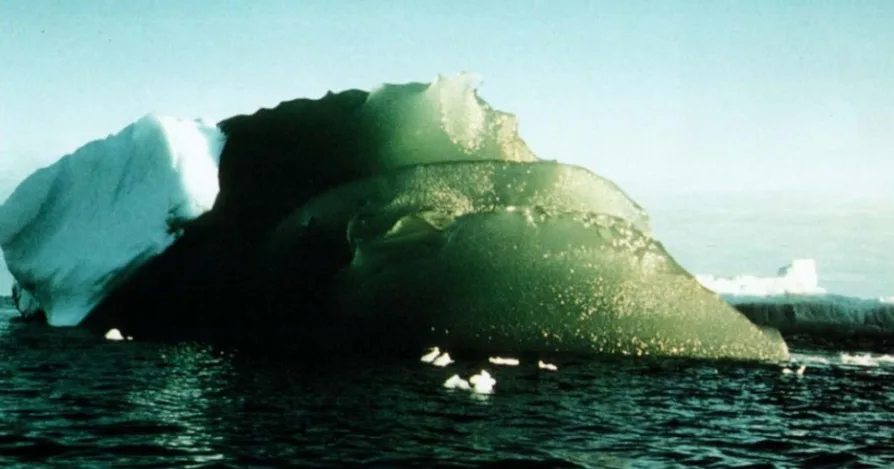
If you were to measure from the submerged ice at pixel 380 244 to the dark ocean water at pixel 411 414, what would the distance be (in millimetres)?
913

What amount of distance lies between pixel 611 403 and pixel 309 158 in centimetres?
816

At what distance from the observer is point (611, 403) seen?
9180mm

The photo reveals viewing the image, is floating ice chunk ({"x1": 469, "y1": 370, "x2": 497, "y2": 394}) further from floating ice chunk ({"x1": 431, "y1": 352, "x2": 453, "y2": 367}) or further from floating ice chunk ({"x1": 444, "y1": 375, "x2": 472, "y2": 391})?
floating ice chunk ({"x1": 431, "y1": 352, "x2": 453, "y2": 367})

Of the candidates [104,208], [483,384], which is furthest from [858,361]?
[104,208]

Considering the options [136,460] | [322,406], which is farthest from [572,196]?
[136,460]

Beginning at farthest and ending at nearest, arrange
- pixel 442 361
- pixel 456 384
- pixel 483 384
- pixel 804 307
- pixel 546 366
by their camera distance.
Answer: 1. pixel 804 307
2. pixel 442 361
3. pixel 546 366
4. pixel 456 384
5. pixel 483 384

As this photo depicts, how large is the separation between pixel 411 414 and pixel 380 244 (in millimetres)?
4949

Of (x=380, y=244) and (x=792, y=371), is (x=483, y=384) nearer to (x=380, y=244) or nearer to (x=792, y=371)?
(x=380, y=244)

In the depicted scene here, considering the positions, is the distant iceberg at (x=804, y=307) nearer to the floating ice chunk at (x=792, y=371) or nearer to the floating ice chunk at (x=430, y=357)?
the floating ice chunk at (x=792, y=371)

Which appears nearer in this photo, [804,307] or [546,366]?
[546,366]

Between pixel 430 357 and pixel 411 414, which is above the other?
pixel 430 357

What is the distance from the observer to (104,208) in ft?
58.2

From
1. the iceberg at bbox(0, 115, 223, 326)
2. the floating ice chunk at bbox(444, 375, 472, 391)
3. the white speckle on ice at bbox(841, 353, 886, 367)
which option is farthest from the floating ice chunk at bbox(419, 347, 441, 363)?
the white speckle on ice at bbox(841, 353, 886, 367)

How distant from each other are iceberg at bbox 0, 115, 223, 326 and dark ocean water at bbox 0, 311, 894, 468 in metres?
4.19
